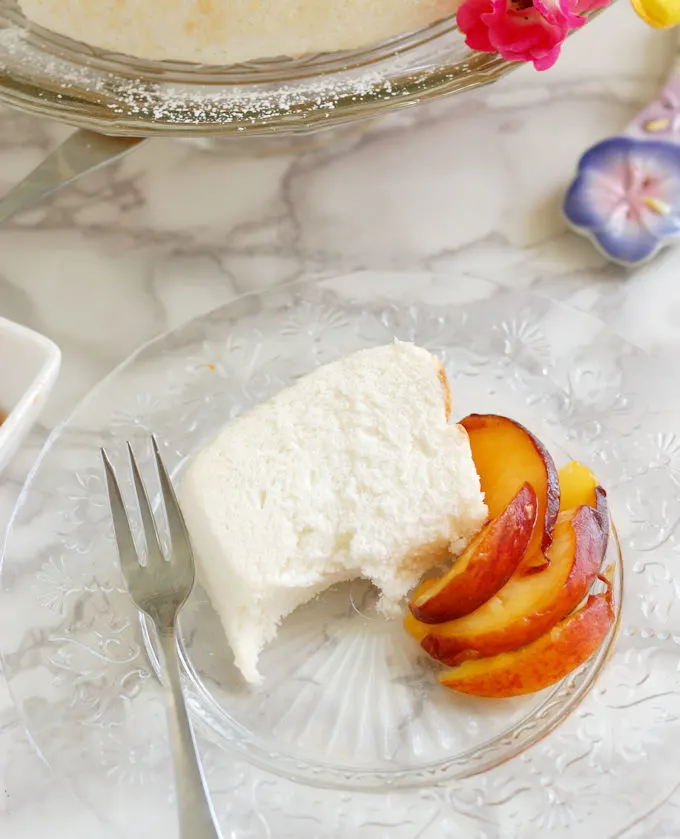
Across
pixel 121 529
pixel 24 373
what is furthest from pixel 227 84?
pixel 121 529

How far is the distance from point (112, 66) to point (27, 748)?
641 mm

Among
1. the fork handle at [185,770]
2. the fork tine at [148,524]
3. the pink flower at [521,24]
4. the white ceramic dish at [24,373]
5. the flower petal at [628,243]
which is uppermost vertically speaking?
the pink flower at [521,24]

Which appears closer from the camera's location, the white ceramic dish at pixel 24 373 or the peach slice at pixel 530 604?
the peach slice at pixel 530 604

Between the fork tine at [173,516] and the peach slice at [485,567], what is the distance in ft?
0.66

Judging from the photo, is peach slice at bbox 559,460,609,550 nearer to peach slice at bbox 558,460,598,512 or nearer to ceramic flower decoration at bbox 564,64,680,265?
peach slice at bbox 558,460,598,512

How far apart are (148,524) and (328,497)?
155mm

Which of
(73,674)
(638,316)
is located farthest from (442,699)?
(638,316)

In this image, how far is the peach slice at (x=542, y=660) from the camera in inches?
30.1

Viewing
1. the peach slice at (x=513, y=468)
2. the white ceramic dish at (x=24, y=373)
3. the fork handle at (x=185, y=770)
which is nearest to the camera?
the fork handle at (x=185, y=770)

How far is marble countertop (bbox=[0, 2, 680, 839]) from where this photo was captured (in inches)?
42.4

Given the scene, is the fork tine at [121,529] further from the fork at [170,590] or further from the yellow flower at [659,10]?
the yellow flower at [659,10]

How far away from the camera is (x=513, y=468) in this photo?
2.84 ft

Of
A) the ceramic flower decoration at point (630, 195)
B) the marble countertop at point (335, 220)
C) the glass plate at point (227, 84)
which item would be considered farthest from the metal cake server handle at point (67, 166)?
the ceramic flower decoration at point (630, 195)

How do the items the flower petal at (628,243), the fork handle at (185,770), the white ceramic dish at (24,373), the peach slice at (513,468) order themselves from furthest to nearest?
the flower petal at (628,243), the white ceramic dish at (24,373), the peach slice at (513,468), the fork handle at (185,770)
